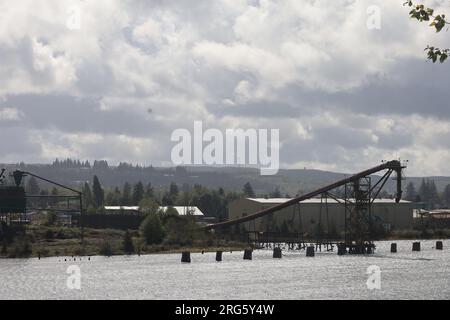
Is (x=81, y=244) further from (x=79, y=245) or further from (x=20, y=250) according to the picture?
(x=20, y=250)

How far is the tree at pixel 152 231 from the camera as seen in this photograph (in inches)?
5979

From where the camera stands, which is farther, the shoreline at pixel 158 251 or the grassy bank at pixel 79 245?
the grassy bank at pixel 79 245

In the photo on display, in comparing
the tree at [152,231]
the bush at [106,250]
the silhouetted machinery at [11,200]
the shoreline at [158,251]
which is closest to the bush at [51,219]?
the silhouetted machinery at [11,200]

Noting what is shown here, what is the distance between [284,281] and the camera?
9112 cm

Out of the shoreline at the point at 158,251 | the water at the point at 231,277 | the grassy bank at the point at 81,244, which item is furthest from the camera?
the grassy bank at the point at 81,244

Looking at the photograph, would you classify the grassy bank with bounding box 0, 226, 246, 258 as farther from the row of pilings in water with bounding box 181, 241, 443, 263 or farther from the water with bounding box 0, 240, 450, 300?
the row of pilings in water with bounding box 181, 241, 443, 263

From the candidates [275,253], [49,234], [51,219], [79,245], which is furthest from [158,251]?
[51,219]

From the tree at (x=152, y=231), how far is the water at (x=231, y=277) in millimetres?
17721

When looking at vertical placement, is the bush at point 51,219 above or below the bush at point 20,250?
above

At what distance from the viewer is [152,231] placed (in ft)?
501

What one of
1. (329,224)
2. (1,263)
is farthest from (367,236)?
(1,263)

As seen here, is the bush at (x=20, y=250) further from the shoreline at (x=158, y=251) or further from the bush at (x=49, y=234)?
the bush at (x=49, y=234)
